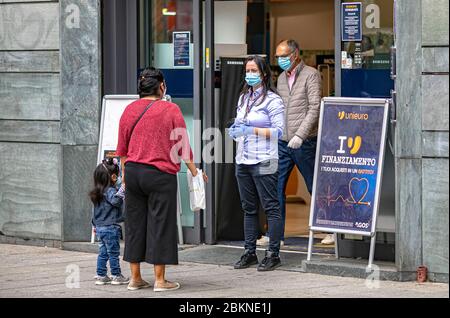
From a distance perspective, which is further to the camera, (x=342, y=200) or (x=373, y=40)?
(x=373, y=40)

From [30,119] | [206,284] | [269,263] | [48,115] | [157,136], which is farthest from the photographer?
[30,119]

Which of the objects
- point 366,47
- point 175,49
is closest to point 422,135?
point 366,47

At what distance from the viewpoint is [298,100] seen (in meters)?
10.2

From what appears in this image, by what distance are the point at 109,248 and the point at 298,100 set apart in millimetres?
2450

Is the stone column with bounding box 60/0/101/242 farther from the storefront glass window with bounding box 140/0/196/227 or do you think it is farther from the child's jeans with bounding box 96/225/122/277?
the child's jeans with bounding box 96/225/122/277

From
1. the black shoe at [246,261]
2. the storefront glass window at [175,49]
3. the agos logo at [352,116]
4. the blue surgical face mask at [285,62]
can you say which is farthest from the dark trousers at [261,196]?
the storefront glass window at [175,49]

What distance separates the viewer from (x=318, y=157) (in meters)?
9.64

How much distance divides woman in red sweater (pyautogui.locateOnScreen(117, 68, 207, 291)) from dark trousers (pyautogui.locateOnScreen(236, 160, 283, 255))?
93cm

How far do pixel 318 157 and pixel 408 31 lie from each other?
1432mm

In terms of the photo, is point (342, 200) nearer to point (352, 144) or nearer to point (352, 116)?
point (352, 144)

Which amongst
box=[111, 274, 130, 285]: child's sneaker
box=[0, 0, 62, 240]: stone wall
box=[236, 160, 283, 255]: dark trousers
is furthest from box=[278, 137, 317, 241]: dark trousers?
box=[0, 0, 62, 240]: stone wall

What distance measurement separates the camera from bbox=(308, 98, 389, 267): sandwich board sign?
30.5 feet

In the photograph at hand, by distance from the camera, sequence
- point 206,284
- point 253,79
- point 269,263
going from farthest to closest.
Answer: point 269,263, point 253,79, point 206,284
